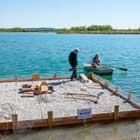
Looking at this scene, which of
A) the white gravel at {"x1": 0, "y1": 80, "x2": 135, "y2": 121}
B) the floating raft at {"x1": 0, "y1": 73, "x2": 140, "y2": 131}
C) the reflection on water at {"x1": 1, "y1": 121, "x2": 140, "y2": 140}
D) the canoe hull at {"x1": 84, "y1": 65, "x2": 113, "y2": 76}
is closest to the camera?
the reflection on water at {"x1": 1, "y1": 121, "x2": 140, "y2": 140}

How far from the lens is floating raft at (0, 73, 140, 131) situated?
9625mm

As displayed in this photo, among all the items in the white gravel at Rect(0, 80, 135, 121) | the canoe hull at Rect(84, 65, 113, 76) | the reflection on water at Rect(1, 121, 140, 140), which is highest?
the white gravel at Rect(0, 80, 135, 121)

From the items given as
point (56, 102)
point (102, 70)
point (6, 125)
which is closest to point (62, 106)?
point (56, 102)

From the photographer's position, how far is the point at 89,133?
9398 mm

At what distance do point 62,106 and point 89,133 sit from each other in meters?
2.08

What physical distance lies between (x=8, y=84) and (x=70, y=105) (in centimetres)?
455

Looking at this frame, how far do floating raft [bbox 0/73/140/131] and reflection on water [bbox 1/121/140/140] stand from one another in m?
0.28

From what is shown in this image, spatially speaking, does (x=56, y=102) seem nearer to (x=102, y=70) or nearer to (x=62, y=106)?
(x=62, y=106)

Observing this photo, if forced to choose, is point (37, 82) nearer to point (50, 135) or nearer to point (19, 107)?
point (19, 107)

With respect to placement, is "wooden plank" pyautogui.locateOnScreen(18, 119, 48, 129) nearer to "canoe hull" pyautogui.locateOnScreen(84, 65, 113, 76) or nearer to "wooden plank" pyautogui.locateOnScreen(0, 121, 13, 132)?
"wooden plank" pyautogui.locateOnScreen(0, 121, 13, 132)

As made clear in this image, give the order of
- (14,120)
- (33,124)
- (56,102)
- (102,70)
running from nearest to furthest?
(14,120), (33,124), (56,102), (102,70)

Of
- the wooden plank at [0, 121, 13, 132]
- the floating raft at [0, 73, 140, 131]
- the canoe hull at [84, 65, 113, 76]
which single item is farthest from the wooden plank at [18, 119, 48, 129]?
the canoe hull at [84, 65, 113, 76]

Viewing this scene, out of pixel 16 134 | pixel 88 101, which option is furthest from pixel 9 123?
pixel 88 101

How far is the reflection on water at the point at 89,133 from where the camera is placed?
9060mm
